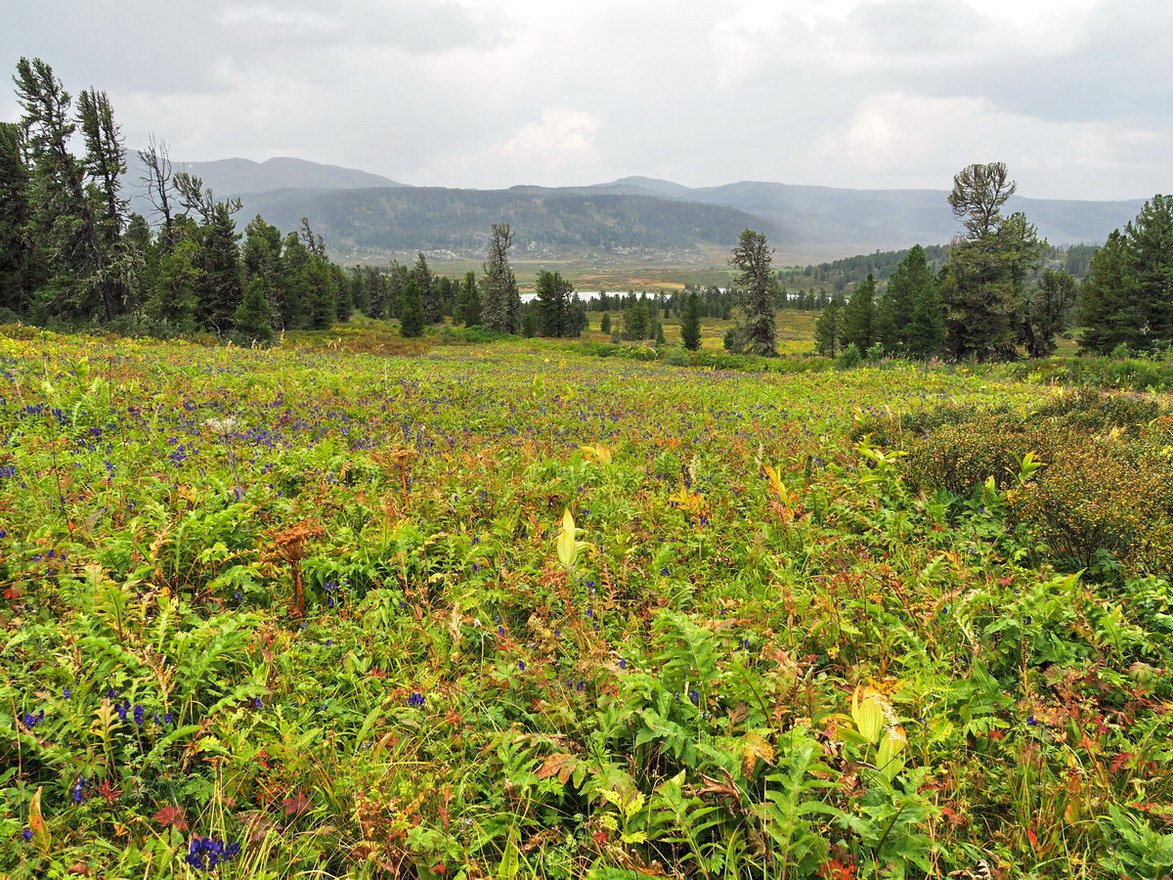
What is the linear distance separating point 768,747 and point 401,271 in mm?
136263

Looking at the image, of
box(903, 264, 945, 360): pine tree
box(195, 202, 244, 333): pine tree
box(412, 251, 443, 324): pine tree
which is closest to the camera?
box(195, 202, 244, 333): pine tree

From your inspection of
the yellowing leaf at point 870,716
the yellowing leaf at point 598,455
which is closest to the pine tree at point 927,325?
the yellowing leaf at point 598,455

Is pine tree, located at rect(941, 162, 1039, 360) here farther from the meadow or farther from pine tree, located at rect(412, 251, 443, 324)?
pine tree, located at rect(412, 251, 443, 324)

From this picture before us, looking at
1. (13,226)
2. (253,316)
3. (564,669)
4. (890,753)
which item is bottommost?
(564,669)

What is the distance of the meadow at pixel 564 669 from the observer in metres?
2.25

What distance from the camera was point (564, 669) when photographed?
3.23 m

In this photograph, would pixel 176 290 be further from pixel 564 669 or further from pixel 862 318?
pixel 862 318

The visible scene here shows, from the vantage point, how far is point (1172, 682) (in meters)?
3.01

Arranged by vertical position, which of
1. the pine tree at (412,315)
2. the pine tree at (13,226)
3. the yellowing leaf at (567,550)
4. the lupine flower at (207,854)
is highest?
the pine tree at (13,226)

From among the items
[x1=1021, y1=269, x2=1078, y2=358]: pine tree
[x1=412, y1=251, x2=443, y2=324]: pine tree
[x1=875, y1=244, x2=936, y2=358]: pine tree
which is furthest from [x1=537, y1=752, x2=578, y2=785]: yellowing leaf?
[x1=412, y1=251, x2=443, y2=324]: pine tree

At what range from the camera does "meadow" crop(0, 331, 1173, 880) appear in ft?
7.37

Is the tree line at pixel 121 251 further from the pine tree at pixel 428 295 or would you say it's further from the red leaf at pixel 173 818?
the red leaf at pixel 173 818

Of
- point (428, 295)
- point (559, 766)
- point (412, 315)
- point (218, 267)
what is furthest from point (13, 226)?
point (428, 295)

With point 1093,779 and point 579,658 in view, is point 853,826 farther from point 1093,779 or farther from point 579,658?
point 579,658
